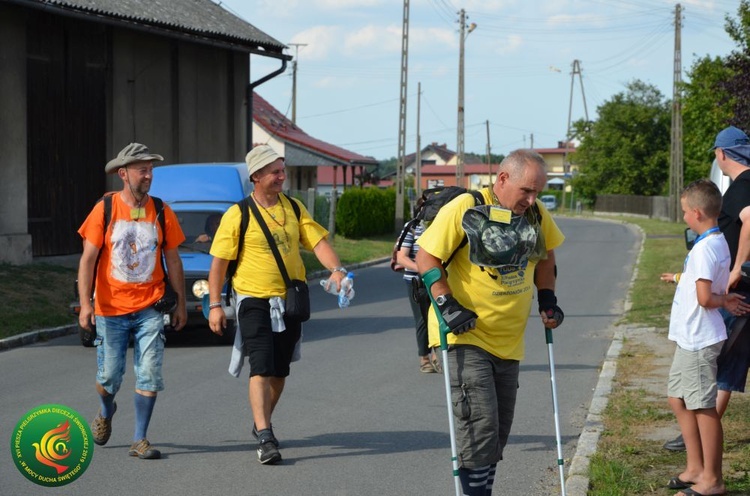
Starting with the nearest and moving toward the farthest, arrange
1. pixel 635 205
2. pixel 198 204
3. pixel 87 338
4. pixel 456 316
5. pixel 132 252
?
pixel 456 316 → pixel 132 252 → pixel 87 338 → pixel 198 204 → pixel 635 205

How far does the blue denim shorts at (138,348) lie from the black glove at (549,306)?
2708 millimetres

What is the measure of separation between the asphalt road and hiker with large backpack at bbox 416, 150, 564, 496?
1.53 meters

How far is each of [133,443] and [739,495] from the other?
3.81 metres

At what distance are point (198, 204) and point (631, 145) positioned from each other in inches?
3056

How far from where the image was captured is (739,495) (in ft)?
19.5

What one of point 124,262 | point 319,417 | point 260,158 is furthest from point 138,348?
point 319,417

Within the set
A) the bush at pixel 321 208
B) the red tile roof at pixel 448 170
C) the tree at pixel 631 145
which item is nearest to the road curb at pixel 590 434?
the bush at pixel 321 208

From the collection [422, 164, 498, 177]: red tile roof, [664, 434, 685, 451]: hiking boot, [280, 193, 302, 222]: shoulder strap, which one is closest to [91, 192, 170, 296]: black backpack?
[280, 193, 302, 222]: shoulder strap

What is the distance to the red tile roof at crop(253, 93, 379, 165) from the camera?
2040 inches

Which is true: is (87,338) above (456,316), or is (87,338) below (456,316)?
below

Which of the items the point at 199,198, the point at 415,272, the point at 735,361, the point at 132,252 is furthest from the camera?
the point at 199,198

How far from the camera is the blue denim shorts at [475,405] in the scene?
16.2 ft

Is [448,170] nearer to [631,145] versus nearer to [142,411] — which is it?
[631,145]

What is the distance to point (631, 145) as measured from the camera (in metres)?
87.7
